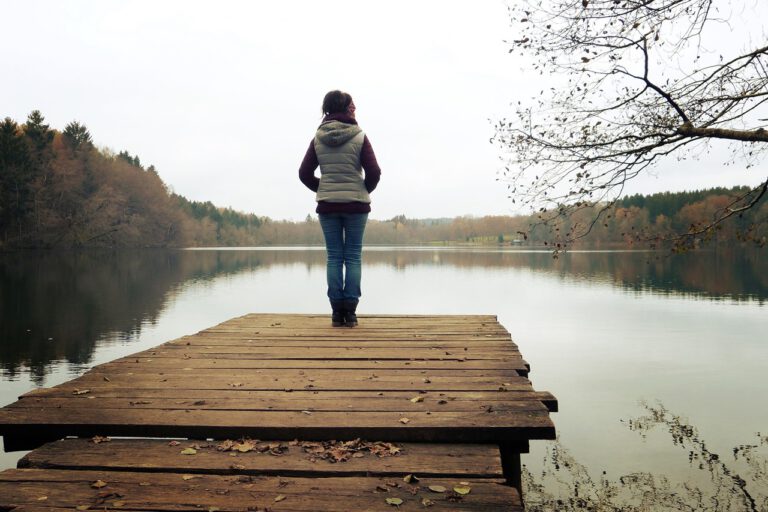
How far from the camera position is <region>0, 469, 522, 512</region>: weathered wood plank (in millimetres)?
2035

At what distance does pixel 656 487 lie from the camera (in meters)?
5.69

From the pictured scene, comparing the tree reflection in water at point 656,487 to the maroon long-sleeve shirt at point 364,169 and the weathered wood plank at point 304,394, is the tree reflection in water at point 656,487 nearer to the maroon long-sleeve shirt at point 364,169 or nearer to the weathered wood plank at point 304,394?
the weathered wood plank at point 304,394

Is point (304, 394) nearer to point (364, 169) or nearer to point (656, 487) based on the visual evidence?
point (364, 169)

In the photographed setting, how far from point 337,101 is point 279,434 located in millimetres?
3854

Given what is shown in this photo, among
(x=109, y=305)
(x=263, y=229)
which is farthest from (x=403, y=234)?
(x=109, y=305)

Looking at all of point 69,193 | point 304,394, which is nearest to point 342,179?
point 304,394

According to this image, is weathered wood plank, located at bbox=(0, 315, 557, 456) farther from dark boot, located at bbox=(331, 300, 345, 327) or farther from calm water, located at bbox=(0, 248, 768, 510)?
calm water, located at bbox=(0, 248, 768, 510)

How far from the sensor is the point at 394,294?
27953 millimetres

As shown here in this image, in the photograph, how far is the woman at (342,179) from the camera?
5590 millimetres

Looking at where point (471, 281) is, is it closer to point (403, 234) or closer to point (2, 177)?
point (2, 177)

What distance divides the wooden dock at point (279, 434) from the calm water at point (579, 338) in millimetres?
3169

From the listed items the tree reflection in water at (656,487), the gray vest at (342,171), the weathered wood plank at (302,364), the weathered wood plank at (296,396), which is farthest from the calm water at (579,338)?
the gray vest at (342,171)

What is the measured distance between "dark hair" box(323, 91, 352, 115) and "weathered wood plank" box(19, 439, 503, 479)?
3.88m

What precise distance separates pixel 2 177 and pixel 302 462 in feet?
218
